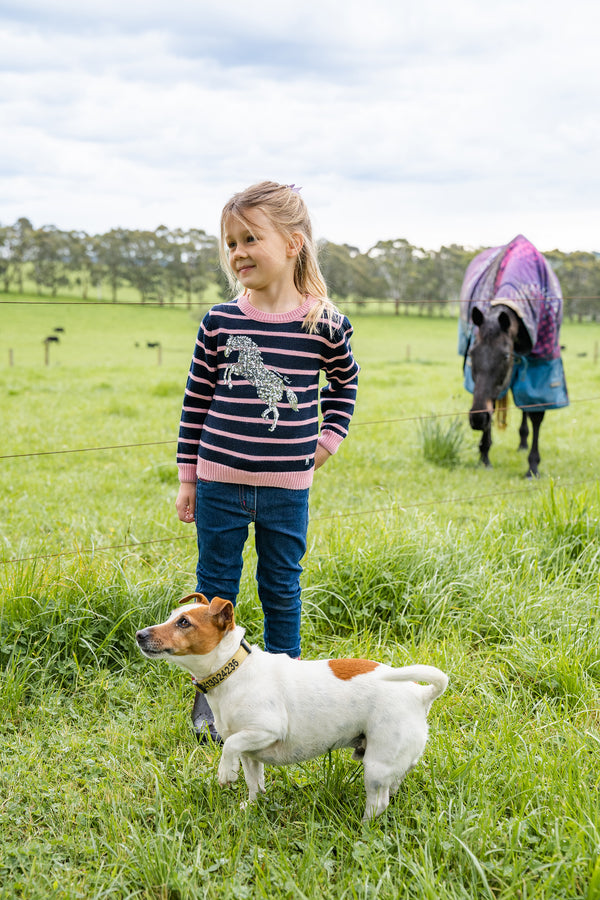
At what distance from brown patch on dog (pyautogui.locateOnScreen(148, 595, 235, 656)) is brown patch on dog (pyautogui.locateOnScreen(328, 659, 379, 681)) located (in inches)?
14.4

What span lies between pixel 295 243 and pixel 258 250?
0.56 feet

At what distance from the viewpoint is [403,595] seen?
3500 mm

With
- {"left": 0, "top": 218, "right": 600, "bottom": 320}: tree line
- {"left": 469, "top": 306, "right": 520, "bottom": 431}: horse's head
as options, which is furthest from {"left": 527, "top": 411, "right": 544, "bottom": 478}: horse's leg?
{"left": 0, "top": 218, "right": 600, "bottom": 320}: tree line

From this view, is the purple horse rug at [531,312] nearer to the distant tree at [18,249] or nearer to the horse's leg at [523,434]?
the horse's leg at [523,434]

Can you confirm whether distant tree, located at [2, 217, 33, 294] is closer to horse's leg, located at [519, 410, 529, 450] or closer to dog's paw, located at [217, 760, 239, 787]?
horse's leg, located at [519, 410, 529, 450]

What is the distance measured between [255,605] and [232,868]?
1.42m

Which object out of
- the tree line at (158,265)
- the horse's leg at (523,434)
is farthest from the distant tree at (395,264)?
the horse's leg at (523,434)

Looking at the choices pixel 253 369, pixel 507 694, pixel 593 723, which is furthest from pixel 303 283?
pixel 593 723

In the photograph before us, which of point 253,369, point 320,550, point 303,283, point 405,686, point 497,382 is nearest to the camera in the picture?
point 405,686

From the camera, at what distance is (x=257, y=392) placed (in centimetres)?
254

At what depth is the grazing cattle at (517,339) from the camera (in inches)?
258

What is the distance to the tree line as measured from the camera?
5447 centimetres

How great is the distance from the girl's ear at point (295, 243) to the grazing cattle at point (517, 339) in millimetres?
→ 4105

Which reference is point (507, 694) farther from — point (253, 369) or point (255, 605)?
point (253, 369)
